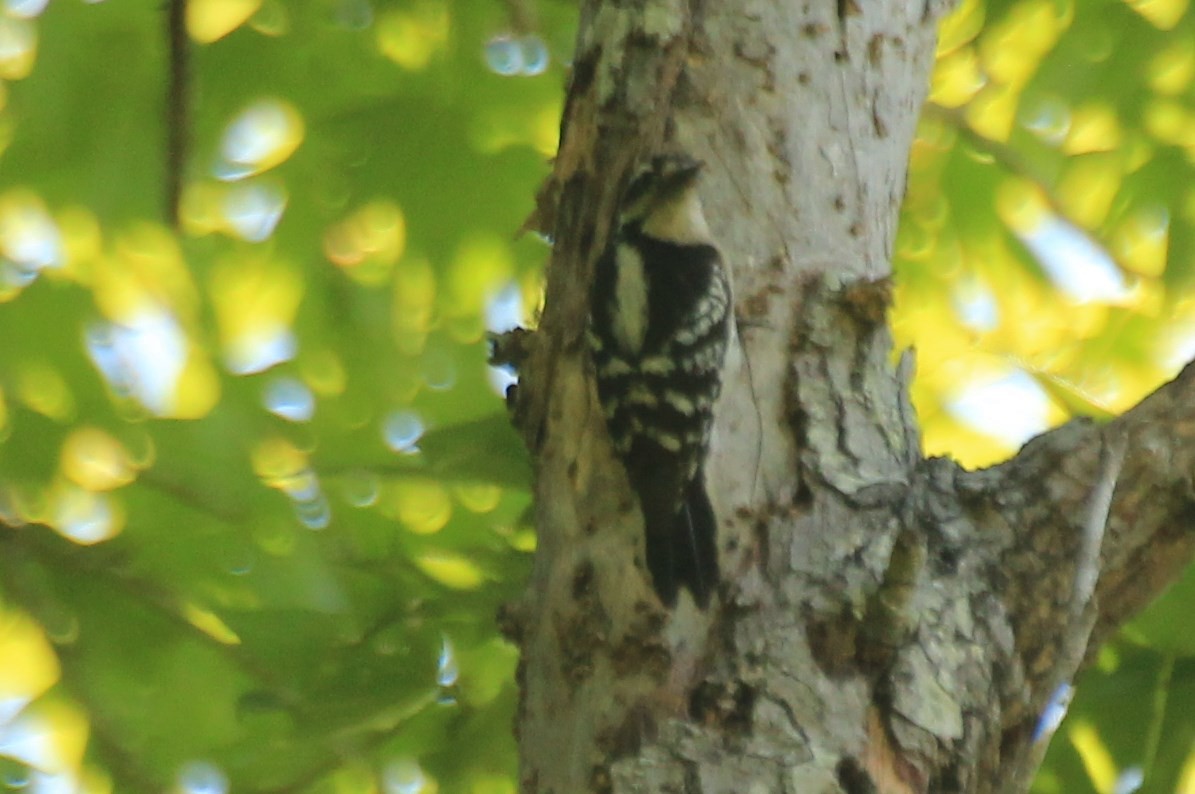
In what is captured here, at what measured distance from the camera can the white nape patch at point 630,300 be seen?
9.05ft

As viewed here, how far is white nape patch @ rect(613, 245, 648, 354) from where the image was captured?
276 cm

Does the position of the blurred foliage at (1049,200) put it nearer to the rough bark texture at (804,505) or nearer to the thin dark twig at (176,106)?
the rough bark texture at (804,505)

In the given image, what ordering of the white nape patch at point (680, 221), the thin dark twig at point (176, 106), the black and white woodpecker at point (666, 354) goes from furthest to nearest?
the thin dark twig at point (176, 106)
the white nape patch at point (680, 221)
the black and white woodpecker at point (666, 354)

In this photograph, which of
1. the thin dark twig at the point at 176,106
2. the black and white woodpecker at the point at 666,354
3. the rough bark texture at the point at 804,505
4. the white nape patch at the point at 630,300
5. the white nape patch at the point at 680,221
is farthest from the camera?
the thin dark twig at the point at 176,106

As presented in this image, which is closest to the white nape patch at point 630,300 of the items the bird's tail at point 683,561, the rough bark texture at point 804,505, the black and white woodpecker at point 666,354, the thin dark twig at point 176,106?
the black and white woodpecker at point 666,354

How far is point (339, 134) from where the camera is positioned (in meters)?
3.39

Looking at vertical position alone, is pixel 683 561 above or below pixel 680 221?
below

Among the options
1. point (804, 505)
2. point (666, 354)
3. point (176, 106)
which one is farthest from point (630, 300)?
point (176, 106)

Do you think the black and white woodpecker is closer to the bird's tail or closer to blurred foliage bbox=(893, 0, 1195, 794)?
A: the bird's tail

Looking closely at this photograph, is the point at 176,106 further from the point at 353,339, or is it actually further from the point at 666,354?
the point at 666,354

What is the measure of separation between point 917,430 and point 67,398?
199 centimetres

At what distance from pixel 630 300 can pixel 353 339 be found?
93 centimetres

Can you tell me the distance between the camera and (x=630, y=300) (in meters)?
2.90

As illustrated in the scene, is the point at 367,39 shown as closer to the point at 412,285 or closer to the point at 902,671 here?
the point at 412,285
